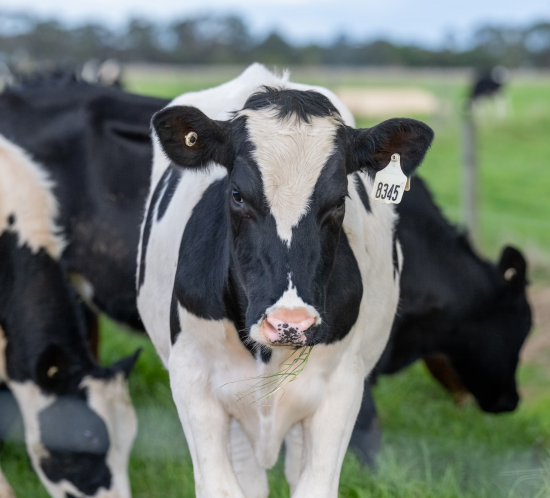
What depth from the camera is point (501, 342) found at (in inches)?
217

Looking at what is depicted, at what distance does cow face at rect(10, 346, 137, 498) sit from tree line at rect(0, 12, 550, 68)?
30.8 m

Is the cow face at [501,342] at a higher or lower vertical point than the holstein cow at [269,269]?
lower

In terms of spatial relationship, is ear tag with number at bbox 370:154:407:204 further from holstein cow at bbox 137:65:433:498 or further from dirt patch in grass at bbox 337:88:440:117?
dirt patch in grass at bbox 337:88:440:117

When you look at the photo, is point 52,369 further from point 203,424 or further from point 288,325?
point 288,325

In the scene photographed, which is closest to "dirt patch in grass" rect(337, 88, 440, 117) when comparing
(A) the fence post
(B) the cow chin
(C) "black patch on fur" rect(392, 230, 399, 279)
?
(A) the fence post

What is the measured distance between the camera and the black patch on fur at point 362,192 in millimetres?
3549

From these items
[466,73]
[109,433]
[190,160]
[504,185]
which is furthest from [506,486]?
[466,73]

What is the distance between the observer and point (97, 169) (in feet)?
17.1

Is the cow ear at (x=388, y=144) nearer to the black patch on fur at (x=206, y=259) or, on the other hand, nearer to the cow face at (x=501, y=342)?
the black patch on fur at (x=206, y=259)

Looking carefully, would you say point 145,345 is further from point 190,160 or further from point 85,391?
point 190,160

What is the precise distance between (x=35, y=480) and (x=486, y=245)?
5796 mm

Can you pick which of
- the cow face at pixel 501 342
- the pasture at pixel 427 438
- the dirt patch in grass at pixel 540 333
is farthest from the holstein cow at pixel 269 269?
the dirt patch in grass at pixel 540 333

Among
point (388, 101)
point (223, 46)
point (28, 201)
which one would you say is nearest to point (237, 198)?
point (28, 201)

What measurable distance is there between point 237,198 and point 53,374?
83.2 inches
